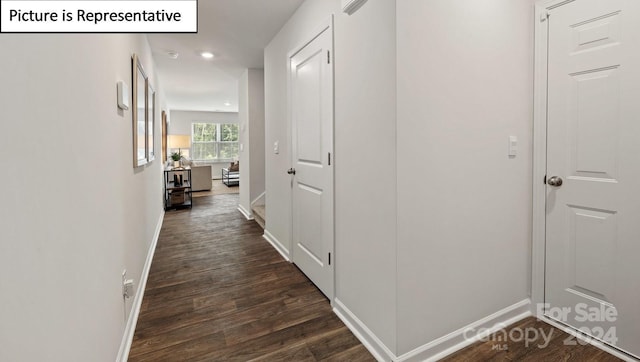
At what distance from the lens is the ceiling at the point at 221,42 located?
259 cm

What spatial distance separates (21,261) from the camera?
671mm

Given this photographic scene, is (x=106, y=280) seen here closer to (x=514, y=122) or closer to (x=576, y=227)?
(x=514, y=122)

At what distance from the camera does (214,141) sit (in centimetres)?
1089

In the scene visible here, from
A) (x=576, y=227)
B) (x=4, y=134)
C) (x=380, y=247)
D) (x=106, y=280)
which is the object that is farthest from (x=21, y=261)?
(x=576, y=227)

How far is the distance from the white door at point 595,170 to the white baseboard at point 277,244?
213cm

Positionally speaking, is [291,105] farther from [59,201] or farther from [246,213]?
[246,213]

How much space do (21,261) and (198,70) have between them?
14.8ft

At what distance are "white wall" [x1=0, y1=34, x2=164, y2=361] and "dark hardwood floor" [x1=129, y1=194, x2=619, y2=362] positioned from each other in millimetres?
368

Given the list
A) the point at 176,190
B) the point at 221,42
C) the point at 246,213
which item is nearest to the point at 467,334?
the point at 221,42

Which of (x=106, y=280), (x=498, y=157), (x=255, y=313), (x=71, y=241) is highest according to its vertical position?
(x=498, y=157)

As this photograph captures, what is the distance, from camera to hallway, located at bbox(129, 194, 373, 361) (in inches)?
65.6

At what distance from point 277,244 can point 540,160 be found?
8.24 feet

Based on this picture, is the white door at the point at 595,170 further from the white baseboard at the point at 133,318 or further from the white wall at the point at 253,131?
the white wall at the point at 253,131

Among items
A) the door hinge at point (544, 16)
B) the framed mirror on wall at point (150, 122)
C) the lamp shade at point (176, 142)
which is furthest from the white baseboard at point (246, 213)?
the door hinge at point (544, 16)
